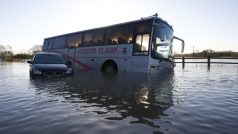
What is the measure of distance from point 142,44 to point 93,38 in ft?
17.1

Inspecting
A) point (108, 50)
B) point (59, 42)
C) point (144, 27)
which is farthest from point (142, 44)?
point (59, 42)

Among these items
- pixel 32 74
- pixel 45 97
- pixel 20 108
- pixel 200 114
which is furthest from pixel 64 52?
pixel 200 114

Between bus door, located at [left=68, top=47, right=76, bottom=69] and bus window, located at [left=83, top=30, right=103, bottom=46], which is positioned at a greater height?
bus window, located at [left=83, top=30, right=103, bottom=46]


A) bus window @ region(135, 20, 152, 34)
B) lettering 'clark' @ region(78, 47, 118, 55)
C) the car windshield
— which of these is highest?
bus window @ region(135, 20, 152, 34)

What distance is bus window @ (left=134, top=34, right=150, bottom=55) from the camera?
13.3 m

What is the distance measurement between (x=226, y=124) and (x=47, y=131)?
282 cm

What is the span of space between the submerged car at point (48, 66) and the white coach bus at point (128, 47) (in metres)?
3.46

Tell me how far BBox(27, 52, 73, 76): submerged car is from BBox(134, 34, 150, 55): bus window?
12.7 ft

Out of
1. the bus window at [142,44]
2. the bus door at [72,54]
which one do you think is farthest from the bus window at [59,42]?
the bus window at [142,44]

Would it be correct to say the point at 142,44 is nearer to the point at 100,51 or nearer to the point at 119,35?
the point at 119,35

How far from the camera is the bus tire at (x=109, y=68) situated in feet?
51.1

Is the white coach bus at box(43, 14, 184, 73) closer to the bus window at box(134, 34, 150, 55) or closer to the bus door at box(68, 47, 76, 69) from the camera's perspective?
the bus window at box(134, 34, 150, 55)

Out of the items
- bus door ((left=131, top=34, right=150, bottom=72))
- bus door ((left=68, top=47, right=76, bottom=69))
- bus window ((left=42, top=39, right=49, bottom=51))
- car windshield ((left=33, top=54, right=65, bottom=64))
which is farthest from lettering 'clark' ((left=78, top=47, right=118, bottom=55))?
bus window ((left=42, top=39, right=49, bottom=51))

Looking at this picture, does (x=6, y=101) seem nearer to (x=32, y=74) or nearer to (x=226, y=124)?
(x=226, y=124)
